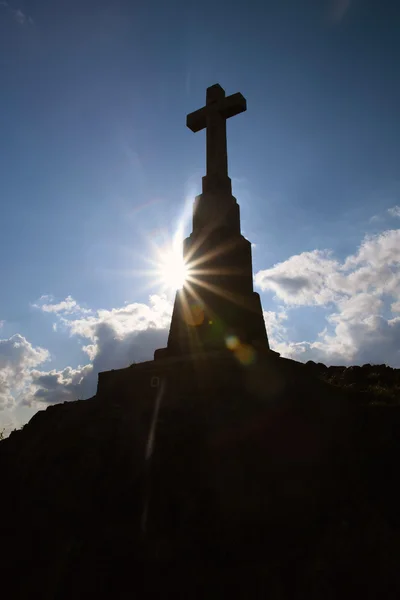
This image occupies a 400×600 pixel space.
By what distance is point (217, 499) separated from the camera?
7.16 meters

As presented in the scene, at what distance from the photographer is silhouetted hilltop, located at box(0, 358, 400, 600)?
6246 millimetres

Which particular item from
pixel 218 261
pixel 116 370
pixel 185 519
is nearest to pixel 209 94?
pixel 218 261

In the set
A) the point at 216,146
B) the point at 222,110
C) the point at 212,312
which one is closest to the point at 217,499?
the point at 212,312

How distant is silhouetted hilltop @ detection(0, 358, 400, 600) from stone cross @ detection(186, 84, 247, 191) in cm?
654

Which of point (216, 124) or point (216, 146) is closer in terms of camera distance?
point (216, 146)

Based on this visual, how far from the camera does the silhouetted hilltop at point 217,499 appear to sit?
625 cm

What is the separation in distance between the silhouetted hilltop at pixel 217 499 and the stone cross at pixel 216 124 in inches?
257

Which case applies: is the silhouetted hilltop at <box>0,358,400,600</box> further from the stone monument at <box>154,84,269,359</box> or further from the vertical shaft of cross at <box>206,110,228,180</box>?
the vertical shaft of cross at <box>206,110,228,180</box>

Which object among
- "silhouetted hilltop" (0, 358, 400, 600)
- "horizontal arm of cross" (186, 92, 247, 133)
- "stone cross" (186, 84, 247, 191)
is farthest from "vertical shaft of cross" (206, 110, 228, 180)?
"silhouetted hilltop" (0, 358, 400, 600)

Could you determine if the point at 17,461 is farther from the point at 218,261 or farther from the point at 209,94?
the point at 209,94

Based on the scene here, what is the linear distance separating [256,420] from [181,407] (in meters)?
1.60

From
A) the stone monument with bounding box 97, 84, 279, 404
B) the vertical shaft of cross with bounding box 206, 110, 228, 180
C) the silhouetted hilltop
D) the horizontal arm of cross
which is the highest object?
the horizontal arm of cross

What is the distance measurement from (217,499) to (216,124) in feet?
36.7

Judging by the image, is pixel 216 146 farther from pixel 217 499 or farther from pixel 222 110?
pixel 217 499
